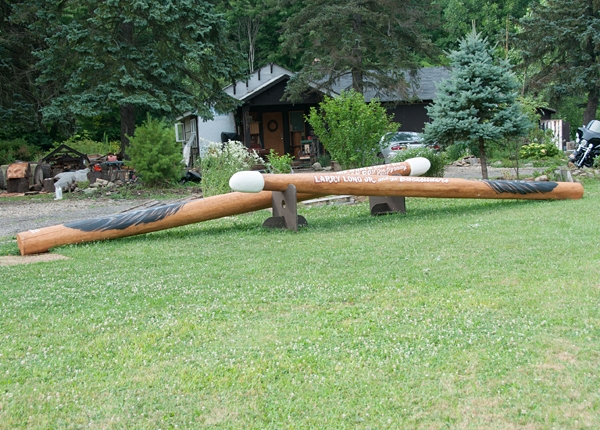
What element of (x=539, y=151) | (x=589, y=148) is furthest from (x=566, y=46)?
(x=589, y=148)

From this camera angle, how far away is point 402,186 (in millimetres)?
10523

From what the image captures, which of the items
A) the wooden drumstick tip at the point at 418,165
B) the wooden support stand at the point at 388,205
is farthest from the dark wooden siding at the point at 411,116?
the wooden support stand at the point at 388,205

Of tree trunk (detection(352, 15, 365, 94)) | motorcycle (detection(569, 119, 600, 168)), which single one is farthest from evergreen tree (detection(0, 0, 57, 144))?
motorcycle (detection(569, 119, 600, 168))

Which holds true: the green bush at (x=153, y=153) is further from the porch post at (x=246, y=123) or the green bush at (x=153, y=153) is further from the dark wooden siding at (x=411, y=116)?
the dark wooden siding at (x=411, y=116)

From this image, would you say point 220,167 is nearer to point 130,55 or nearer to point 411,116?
point 130,55

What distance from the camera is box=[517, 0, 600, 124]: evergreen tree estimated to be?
29.7 m

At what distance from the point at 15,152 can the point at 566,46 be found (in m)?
26.7

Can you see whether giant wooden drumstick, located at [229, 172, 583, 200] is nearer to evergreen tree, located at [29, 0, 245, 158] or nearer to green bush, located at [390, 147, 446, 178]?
green bush, located at [390, 147, 446, 178]

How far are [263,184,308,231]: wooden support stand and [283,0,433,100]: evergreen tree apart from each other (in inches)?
660

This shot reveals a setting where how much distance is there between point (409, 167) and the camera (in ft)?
40.9

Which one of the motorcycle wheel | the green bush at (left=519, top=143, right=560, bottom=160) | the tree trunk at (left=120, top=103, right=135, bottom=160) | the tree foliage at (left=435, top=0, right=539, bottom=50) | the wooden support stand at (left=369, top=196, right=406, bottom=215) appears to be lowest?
the wooden support stand at (left=369, top=196, right=406, bottom=215)

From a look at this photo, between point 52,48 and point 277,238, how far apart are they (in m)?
14.5

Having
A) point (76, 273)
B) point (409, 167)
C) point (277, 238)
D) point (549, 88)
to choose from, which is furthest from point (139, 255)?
point (549, 88)

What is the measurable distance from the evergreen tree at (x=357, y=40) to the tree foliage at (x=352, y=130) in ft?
36.4
